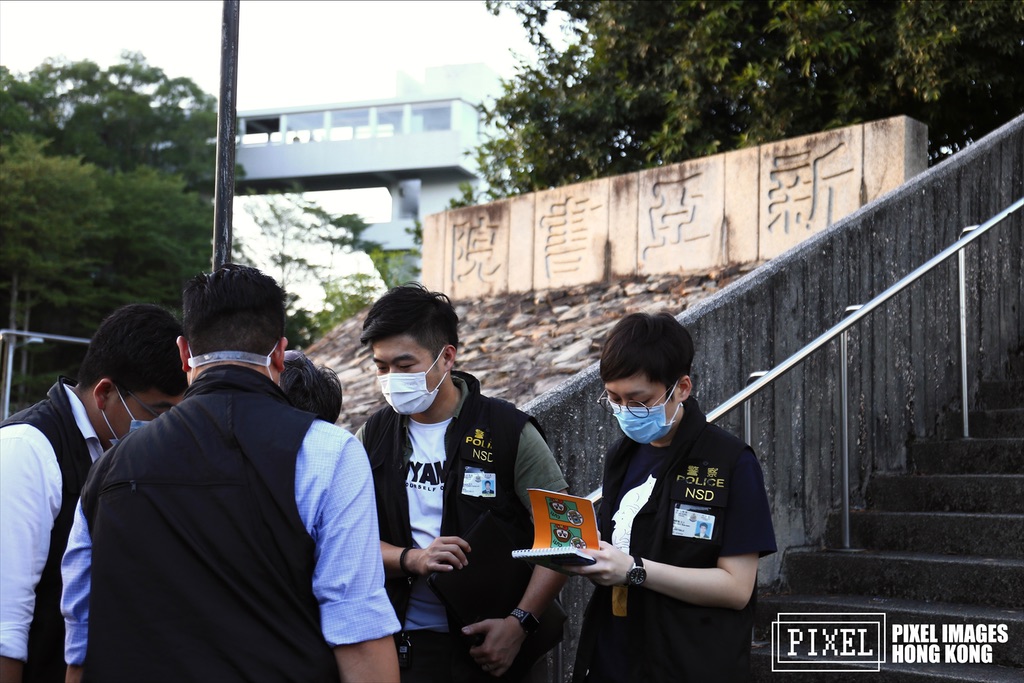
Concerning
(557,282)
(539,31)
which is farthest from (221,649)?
(539,31)

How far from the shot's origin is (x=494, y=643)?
297 cm

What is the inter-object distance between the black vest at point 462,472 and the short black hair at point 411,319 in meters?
0.22

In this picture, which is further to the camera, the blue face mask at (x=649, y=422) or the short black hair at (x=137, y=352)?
the blue face mask at (x=649, y=422)

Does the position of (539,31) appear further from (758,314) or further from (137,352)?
(137,352)

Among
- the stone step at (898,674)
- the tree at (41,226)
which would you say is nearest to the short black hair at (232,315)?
the stone step at (898,674)

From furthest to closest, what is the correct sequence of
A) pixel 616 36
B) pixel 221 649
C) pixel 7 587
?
pixel 616 36 < pixel 7 587 < pixel 221 649

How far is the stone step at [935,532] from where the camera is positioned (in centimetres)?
474

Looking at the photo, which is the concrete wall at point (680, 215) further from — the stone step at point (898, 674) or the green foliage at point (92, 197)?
the green foliage at point (92, 197)

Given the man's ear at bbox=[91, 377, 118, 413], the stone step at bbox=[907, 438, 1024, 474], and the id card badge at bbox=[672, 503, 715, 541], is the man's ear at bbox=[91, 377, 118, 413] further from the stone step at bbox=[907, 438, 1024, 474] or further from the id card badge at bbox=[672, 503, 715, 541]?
the stone step at bbox=[907, 438, 1024, 474]

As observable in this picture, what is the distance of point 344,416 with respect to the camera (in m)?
9.05

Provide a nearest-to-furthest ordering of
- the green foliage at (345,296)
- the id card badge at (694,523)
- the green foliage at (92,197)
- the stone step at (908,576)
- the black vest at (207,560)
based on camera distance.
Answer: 1. the black vest at (207,560)
2. the id card badge at (694,523)
3. the stone step at (908,576)
4. the green foliage at (345,296)
5. the green foliage at (92,197)

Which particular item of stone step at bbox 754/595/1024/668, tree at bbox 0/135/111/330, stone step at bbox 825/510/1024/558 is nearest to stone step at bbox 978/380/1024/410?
stone step at bbox 825/510/1024/558

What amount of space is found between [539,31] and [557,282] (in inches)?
187

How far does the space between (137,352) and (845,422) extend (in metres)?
4.02
